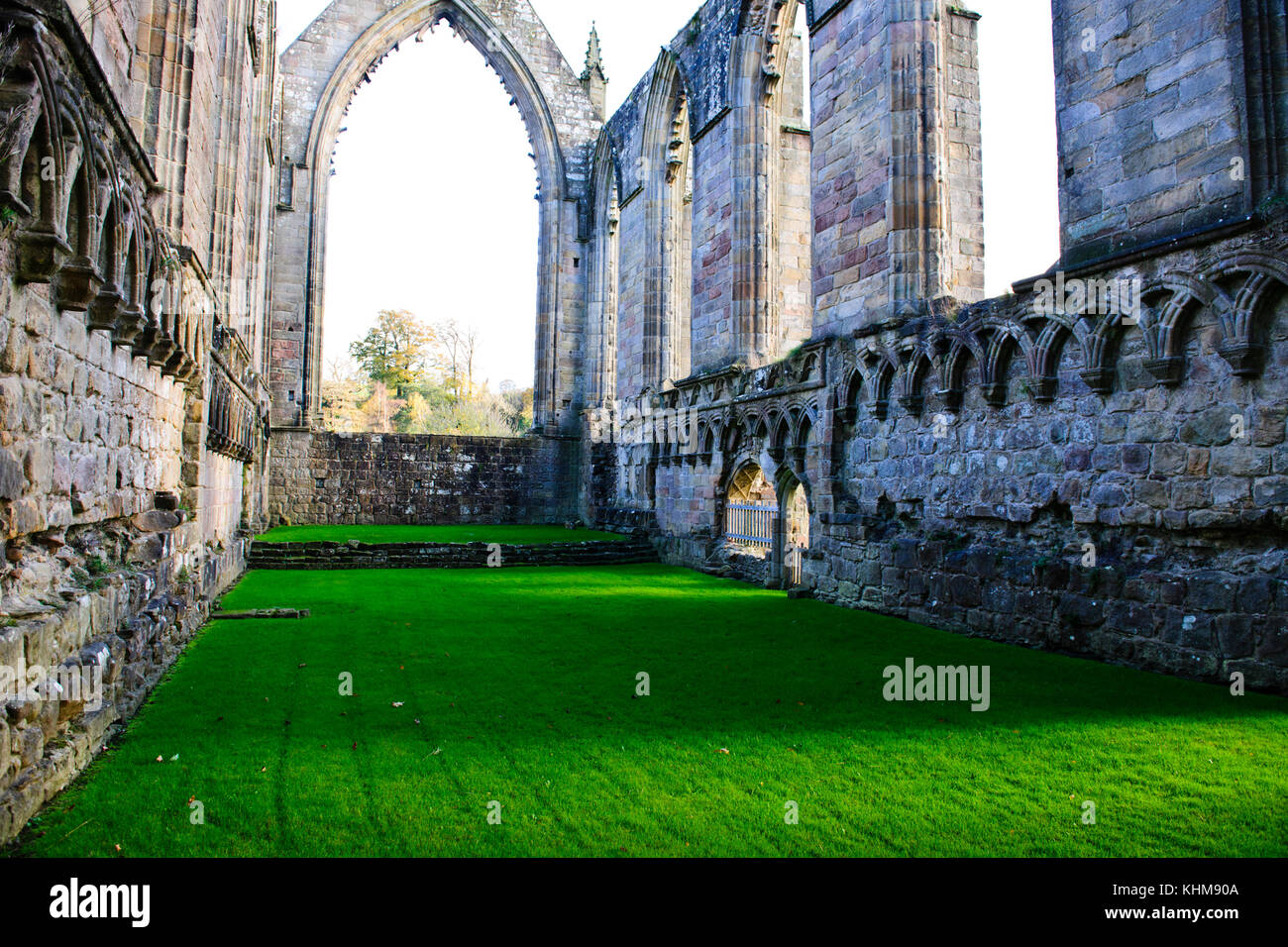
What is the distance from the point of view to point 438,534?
16797 millimetres

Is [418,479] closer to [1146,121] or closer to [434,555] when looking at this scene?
[434,555]

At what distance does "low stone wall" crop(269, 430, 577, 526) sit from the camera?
18.8m

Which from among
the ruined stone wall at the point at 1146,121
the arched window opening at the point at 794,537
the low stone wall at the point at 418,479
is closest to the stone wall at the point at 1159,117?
the ruined stone wall at the point at 1146,121

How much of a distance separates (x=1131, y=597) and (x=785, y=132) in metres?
10.7

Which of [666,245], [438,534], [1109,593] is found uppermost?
[666,245]

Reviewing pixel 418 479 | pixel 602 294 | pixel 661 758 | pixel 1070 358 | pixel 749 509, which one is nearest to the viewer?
pixel 661 758

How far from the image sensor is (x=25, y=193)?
307 centimetres

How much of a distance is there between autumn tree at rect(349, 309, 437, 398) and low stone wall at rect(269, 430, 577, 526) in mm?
22643

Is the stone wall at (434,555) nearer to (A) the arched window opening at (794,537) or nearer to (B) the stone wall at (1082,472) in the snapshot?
(A) the arched window opening at (794,537)

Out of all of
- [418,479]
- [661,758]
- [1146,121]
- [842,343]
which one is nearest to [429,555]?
[418,479]

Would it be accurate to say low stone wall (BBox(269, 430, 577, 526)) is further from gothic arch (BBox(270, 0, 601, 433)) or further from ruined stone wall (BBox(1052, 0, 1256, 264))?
ruined stone wall (BBox(1052, 0, 1256, 264))

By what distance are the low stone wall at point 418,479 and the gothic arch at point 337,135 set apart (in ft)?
2.85

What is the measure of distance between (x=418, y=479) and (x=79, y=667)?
16548 mm

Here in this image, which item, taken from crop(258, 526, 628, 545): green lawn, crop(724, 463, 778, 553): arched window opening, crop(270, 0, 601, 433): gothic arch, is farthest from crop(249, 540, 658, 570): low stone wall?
crop(270, 0, 601, 433): gothic arch
